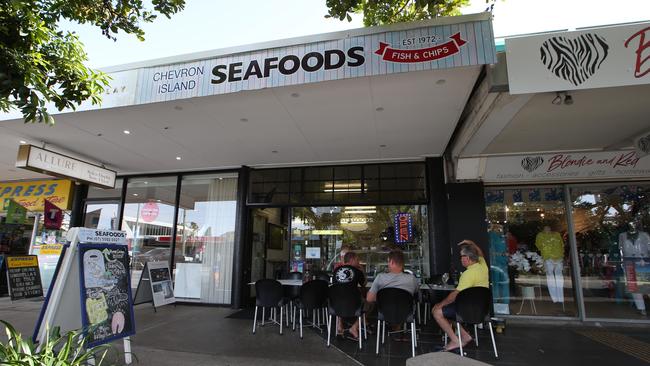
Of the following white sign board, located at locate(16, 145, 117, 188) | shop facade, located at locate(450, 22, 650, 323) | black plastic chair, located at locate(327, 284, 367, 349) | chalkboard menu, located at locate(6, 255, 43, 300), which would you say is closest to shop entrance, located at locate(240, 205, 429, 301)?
shop facade, located at locate(450, 22, 650, 323)

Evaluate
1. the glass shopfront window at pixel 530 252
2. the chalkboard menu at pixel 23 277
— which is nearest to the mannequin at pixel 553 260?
the glass shopfront window at pixel 530 252

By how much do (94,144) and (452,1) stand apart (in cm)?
623

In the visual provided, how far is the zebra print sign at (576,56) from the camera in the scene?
323cm

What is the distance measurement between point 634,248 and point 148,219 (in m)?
9.69

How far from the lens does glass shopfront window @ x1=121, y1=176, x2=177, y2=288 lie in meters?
8.00

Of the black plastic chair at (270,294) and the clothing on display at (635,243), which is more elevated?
the clothing on display at (635,243)

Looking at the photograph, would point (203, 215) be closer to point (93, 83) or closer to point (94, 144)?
point (94, 144)

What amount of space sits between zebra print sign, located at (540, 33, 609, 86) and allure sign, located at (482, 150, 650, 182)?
2802mm

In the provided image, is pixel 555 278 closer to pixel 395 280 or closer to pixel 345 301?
pixel 395 280

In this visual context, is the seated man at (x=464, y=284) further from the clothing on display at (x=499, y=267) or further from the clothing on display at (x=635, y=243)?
the clothing on display at (x=635, y=243)

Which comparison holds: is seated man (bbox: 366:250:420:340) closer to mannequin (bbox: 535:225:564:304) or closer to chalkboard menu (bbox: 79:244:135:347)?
chalkboard menu (bbox: 79:244:135:347)

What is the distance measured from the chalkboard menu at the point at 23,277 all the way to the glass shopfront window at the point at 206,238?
3.17 m

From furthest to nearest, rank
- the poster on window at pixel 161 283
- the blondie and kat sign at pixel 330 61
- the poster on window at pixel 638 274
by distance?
the poster on window at pixel 161 283 → the poster on window at pixel 638 274 → the blondie and kat sign at pixel 330 61

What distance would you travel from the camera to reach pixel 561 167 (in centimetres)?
587
